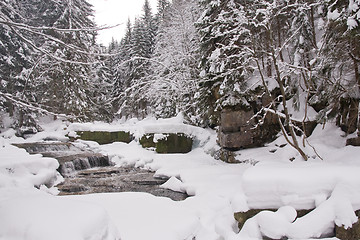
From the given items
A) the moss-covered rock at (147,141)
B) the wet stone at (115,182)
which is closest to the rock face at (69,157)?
the wet stone at (115,182)

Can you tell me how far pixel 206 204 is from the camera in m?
5.87

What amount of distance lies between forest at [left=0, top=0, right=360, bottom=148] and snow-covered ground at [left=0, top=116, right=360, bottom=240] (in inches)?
45.0

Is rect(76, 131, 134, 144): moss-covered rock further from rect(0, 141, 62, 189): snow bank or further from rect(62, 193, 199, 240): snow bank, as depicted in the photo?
rect(62, 193, 199, 240): snow bank

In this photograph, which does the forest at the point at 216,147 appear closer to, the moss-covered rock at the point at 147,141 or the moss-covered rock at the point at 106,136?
the moss-covered rock at the point at 147,141

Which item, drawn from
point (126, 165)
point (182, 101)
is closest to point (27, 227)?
point (126, 165)

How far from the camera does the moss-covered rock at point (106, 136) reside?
1717 cm

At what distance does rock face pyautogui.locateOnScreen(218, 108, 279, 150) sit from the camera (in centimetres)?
984

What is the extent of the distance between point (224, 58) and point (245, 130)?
11.9 feet

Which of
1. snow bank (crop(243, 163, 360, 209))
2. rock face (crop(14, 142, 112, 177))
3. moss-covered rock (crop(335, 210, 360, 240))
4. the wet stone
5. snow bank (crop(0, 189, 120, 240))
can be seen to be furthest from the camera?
rock face (crop(14, 142, 112, 177))

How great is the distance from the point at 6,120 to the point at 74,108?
19.2 ft

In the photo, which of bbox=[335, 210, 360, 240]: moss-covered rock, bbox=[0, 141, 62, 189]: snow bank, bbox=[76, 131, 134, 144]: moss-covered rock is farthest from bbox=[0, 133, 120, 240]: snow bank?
bbox=[76, 131, 134, 144]: moss-covered rock

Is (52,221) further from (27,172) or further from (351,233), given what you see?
A: (27,172)

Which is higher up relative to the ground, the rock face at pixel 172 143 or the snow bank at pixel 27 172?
the snow bank at pixel 27 172

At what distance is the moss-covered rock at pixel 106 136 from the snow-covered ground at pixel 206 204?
8.87 metres
